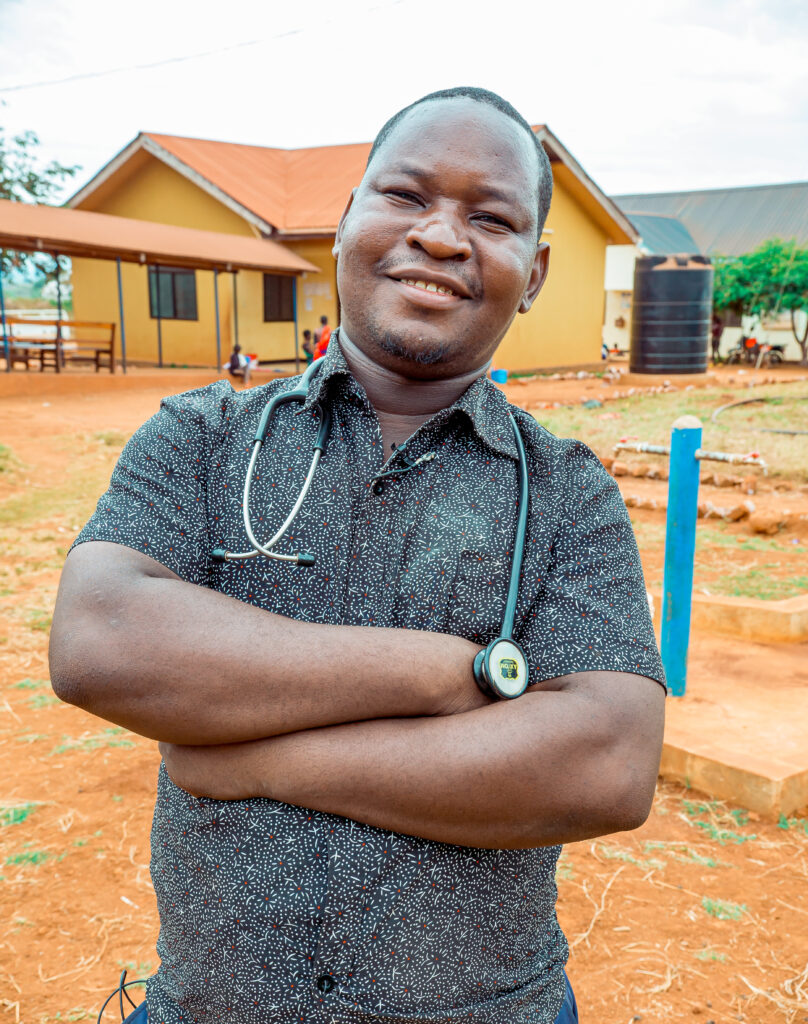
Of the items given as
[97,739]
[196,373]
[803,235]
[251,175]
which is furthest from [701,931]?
[803,235]

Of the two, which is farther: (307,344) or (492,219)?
(307,344)

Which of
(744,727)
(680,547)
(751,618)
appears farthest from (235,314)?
(744,727)

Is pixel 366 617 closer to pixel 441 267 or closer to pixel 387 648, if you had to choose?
pixel 387 648

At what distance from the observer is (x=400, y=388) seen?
1552mm

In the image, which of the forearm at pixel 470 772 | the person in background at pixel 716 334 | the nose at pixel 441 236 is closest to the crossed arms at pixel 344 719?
the forearm at pixel 470 772

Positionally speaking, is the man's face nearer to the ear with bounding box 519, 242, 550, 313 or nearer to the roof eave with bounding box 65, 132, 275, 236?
the ear with bounding box 519, 242, 550, 313

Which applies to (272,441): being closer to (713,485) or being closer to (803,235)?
(713,485)

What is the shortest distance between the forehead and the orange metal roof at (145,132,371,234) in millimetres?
19051

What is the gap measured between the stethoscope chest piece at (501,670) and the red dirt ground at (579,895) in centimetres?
167

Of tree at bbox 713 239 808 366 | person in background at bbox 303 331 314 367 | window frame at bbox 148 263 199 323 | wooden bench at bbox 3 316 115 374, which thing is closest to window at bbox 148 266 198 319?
window frame at bbox 148 263 199 323

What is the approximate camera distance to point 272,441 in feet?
4.88

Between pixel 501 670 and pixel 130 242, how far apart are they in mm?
17170

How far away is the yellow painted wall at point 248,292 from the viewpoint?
21438mm

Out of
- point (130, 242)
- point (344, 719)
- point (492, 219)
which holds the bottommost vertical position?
point (344, 719)
